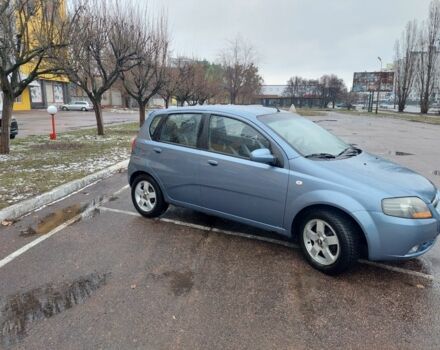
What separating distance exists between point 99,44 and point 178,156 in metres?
10.6

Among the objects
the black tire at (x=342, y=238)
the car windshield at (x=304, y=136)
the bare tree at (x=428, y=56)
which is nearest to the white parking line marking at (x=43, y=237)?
the car windshield at (x=304, y=136)

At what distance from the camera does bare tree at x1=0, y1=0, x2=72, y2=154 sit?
9.02 m

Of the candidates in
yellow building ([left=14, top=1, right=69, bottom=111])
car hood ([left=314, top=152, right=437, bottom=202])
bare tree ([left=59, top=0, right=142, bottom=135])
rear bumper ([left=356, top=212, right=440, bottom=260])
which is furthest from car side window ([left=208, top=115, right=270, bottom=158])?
yellow building ([left=14, top=1, right=69, bottom=111])

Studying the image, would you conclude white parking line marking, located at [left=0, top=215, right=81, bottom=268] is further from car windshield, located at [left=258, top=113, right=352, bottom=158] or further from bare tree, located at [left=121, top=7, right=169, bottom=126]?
bare tree, located at [left=121, top=7, right=169, bottom=126]

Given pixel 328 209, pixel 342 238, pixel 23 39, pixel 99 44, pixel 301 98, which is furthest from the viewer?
pixel 301 98

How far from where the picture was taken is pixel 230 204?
4188 mm

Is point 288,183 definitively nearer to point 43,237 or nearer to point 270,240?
point 270,240

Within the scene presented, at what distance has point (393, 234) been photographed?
10.4ft

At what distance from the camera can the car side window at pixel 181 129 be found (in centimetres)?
458

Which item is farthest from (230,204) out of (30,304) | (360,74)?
(360,74)

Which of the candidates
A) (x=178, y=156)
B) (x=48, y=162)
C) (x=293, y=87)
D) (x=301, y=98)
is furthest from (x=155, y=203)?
(x=293, y=87)

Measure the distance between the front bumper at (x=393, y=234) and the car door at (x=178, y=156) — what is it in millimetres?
2099

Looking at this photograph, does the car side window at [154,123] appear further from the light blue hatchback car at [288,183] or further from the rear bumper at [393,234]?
the rear bumper at [393,234]

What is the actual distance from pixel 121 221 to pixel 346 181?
3187mm
